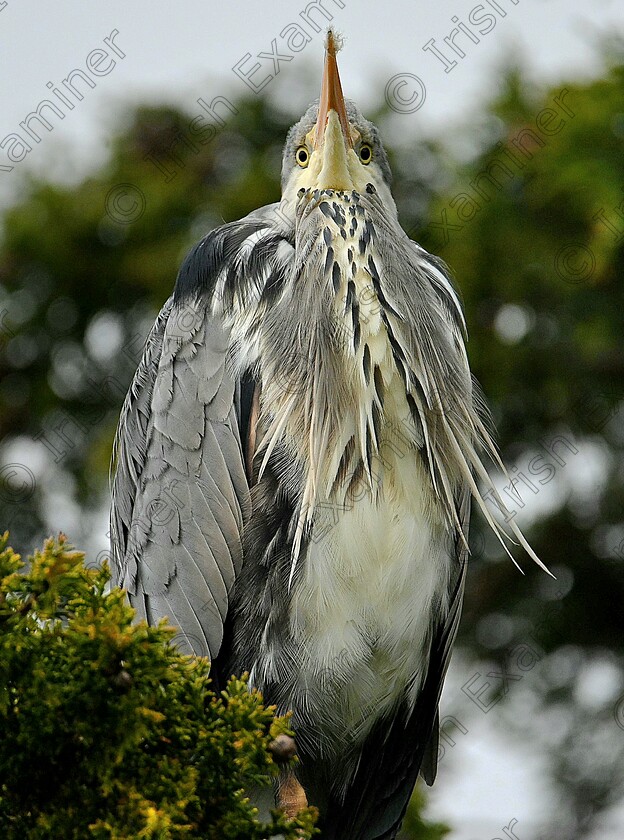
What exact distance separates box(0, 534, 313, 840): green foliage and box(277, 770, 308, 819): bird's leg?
1115mm

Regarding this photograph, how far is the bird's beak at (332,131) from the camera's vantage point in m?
2.89

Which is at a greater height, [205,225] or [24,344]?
[205,225]

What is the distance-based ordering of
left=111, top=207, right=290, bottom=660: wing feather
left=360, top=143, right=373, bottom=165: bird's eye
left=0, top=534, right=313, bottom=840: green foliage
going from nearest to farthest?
left=0, top=534, right=313, bottom=840: green foliage < left=111, top=207, right=290, bottom=660: wing feather < left=360, top=143, right=373, bottom=165: bird's eye

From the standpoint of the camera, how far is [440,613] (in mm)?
2998

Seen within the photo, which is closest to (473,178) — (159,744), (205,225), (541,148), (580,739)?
(541,148)

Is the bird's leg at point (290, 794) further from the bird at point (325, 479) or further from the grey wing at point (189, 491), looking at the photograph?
the grey wing at point (189, 491)

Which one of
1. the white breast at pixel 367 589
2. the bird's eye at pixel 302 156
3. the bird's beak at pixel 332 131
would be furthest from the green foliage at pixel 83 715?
the bird's eye at pixel 302 156

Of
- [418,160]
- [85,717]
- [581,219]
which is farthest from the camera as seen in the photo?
[418,160]

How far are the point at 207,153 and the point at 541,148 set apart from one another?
4.92ft

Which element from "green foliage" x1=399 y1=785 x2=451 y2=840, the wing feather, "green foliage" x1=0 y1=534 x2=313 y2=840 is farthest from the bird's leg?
"green foliage" x1=0 y1=534 x2=313 y2=840

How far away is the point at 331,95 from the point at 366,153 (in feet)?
0.89

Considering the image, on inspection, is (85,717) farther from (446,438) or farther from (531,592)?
(531,592)

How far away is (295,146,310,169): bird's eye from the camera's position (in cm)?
313

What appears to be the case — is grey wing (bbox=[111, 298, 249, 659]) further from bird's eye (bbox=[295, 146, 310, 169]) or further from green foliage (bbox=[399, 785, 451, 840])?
green foliage (bbox=[399, 785, 451, 840])
